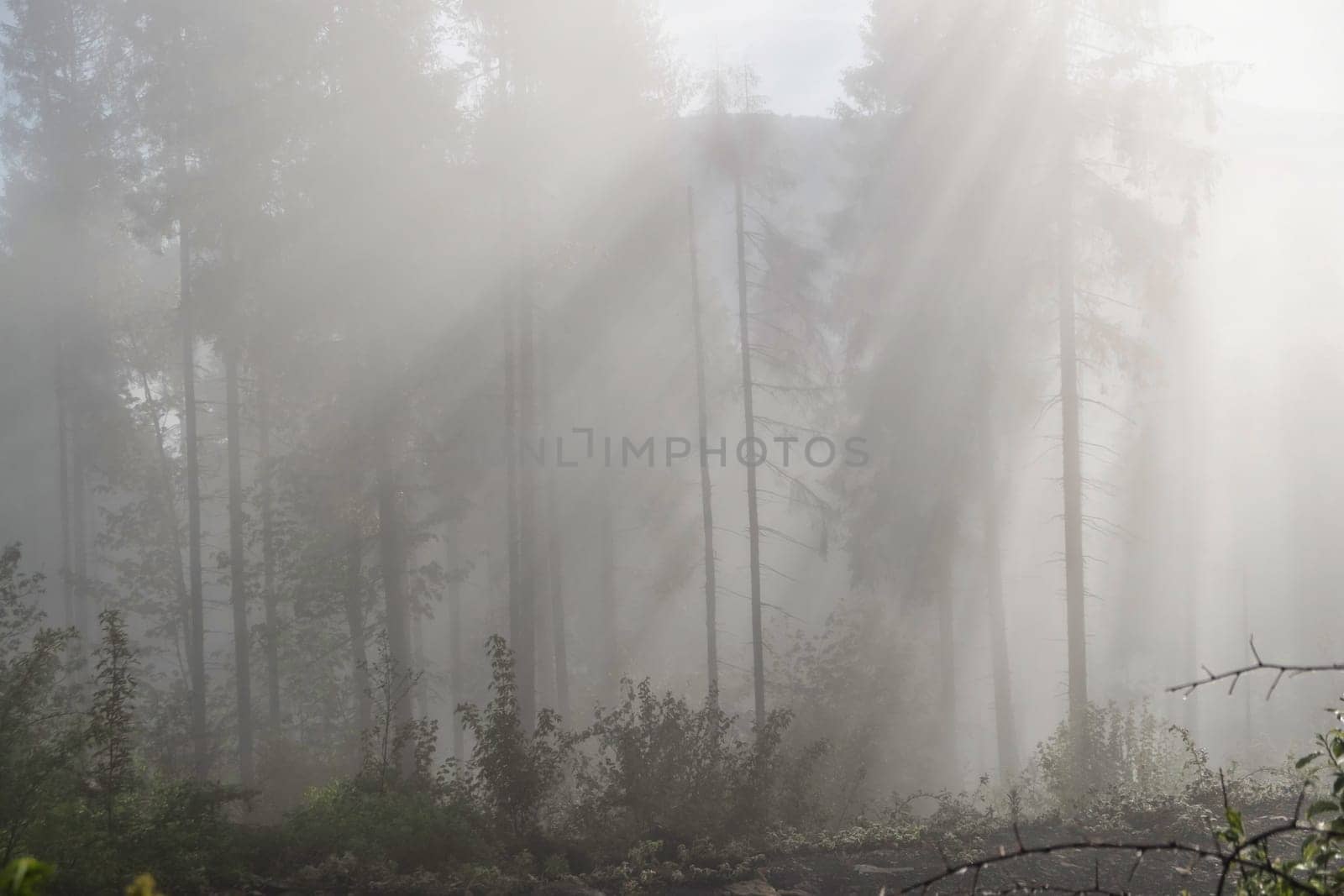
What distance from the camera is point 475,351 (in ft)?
56.7

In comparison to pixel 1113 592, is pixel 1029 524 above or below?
above

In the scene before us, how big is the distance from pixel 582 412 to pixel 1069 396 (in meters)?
10.5

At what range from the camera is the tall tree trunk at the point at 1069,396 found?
540 inches

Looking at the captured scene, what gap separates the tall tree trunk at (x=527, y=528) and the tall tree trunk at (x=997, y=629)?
8.08 meters

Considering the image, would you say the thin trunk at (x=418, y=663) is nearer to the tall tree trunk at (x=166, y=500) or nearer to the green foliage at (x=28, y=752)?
the tall tree trunk at (x=166, y=500)

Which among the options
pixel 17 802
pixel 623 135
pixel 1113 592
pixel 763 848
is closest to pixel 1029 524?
pixel 1113 592

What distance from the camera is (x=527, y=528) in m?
15.5

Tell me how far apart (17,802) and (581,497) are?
15.2 meters

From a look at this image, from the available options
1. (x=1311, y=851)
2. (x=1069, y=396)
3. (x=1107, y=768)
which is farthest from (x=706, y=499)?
(x=1311, y=851)

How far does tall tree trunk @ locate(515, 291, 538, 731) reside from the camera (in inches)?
615

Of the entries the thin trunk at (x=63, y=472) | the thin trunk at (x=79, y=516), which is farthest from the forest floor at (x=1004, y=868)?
the thin trunk at (x=79, y=516)

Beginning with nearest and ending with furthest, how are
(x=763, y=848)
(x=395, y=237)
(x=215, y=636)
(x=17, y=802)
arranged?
(x=17, y=802) < (x=763, y=848) < (x=395, y=237) < (x=215, y=636)

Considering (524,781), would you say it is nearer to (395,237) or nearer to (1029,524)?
(395,237)

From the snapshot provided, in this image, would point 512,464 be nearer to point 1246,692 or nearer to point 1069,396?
point 1069,396
